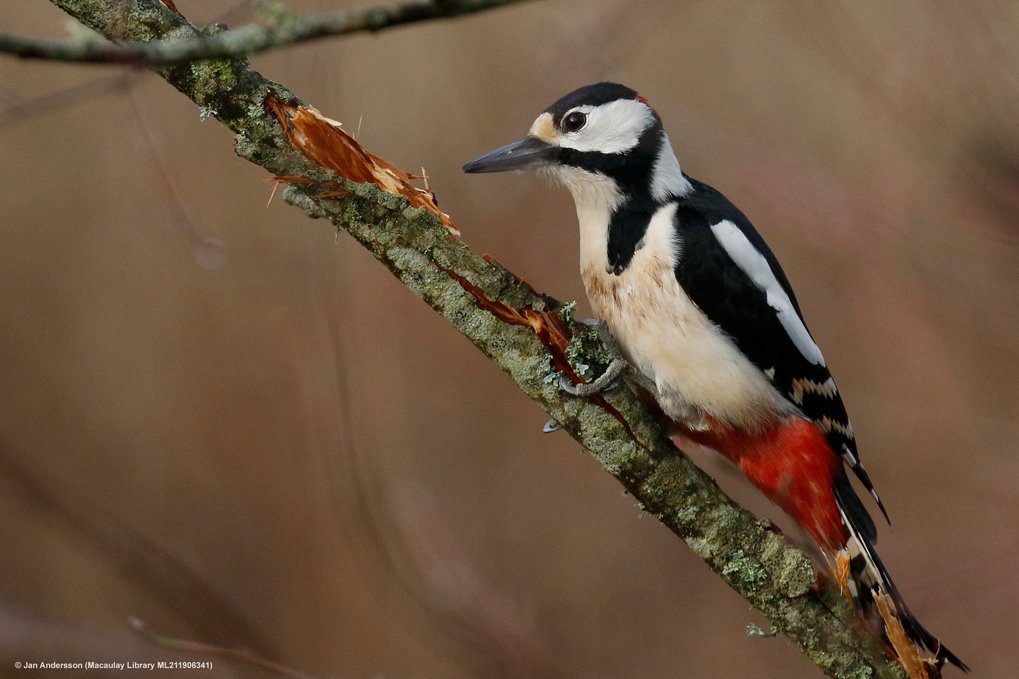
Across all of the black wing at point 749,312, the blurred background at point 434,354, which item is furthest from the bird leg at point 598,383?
the blurred background at point 434,354

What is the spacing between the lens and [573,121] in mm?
2277

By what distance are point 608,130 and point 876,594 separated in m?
1.22

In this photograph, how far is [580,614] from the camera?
3.64m

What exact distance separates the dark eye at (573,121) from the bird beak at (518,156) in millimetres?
64

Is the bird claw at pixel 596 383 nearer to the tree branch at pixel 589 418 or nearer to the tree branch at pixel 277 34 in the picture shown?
the tree branch at pixel 589 418

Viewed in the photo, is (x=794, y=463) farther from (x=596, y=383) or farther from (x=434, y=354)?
(x=434, y=354)

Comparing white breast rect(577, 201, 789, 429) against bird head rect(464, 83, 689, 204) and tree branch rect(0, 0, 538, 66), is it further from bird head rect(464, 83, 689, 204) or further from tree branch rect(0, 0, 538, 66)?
tree branch rect(0, 0, 538, 66)

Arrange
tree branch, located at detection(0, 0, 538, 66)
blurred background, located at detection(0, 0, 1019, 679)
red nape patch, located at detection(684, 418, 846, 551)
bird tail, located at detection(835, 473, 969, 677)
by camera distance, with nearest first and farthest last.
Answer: tree branch, located at detection(0, 0, 538, 66)
bird tail, located at detection(835, 473, 969, 677)
red nape patch, located at detection(684, 418, 846, 551)
blurred background, located at detection(0, 0, 1019, 679)

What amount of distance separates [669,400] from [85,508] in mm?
2015

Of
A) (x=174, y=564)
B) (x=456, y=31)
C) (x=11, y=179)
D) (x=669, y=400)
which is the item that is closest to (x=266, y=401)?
(x=174, y=564)

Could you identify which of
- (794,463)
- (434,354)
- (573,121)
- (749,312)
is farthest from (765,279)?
(434,354)

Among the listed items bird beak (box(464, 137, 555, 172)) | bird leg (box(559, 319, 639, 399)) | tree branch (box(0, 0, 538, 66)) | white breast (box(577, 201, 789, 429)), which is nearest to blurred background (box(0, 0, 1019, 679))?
bird beak (box(464, 137, 555, 172))

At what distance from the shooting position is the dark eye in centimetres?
227

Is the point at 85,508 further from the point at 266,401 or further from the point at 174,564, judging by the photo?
the point at 266,401
